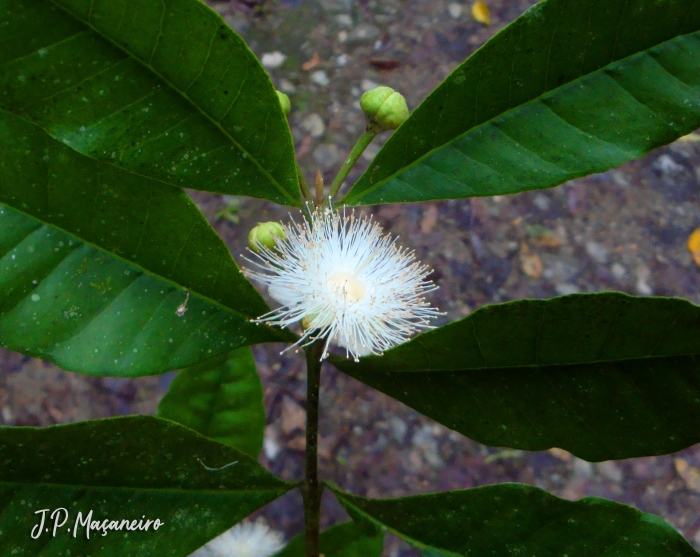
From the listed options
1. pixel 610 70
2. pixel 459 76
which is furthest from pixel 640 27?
pixel 459 76

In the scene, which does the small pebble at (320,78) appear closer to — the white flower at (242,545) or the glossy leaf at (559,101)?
the white flower at (242,545)

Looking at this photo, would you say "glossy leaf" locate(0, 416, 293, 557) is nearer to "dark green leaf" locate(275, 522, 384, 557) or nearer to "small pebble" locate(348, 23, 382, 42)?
"dark green leaf" locate(275, 522, 384, 557)

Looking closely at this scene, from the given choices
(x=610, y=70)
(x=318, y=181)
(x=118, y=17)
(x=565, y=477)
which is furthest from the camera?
(x=565, y=477)

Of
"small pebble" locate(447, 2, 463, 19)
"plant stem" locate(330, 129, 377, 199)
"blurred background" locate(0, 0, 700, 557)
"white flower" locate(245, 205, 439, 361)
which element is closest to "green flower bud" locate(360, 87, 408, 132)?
"plant stem" locate(330, 129, 377, 199)

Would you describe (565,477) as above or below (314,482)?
above

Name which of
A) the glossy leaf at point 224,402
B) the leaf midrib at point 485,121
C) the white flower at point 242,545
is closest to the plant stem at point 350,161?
the leaf midrib at point 485,121

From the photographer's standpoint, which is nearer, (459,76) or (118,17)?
(118,17)

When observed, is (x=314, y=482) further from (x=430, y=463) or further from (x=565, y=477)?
(x=565, y=477)

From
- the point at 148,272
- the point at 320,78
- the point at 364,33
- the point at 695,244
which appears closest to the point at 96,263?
the point at 148,272
